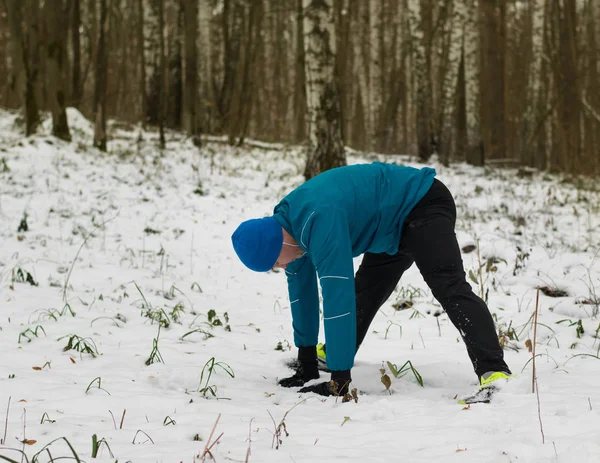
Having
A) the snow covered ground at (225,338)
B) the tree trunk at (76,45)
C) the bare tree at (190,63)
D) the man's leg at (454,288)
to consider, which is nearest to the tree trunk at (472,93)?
the snow covered ground at (225,338)

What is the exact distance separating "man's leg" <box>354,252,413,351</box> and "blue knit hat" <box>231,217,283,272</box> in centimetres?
72

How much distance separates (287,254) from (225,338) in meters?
1.46

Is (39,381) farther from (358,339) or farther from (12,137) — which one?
(12,137)

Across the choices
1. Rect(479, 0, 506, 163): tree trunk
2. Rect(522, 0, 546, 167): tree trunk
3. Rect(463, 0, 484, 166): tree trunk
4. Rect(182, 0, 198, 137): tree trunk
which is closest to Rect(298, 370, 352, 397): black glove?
Rect(182, 0, 198, 137): tree trunk

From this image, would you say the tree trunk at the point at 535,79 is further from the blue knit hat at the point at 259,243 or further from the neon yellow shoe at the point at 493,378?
the blue knit hat at the point at 259,243

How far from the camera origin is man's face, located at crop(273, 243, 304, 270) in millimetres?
2781

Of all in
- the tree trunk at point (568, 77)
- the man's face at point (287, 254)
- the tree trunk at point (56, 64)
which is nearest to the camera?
the man's face at point (287, 254)

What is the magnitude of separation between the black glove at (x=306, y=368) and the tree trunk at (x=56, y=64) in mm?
8527

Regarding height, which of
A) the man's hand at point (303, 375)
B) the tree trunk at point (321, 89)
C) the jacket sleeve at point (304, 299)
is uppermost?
the tree trunk at point (321, 89)

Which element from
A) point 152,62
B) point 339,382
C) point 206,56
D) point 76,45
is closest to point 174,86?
point 152,62

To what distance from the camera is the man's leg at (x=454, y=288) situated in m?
2.66

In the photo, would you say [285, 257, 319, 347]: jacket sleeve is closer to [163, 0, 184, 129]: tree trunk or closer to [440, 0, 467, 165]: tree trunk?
[440, 0, 467, 165]: tree trunk

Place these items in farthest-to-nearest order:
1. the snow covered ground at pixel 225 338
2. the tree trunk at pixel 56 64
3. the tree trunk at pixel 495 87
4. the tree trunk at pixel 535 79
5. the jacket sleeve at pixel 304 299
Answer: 1. the tree trunk at pixel 495 87
2. the tree trunk at pixel 535 79
3. the tree trunk at pixel 56 64
4. the jacket sleeve at pixel 304 299
5. the snow covered ground at pixel 225 338

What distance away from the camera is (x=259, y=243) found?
265cm
